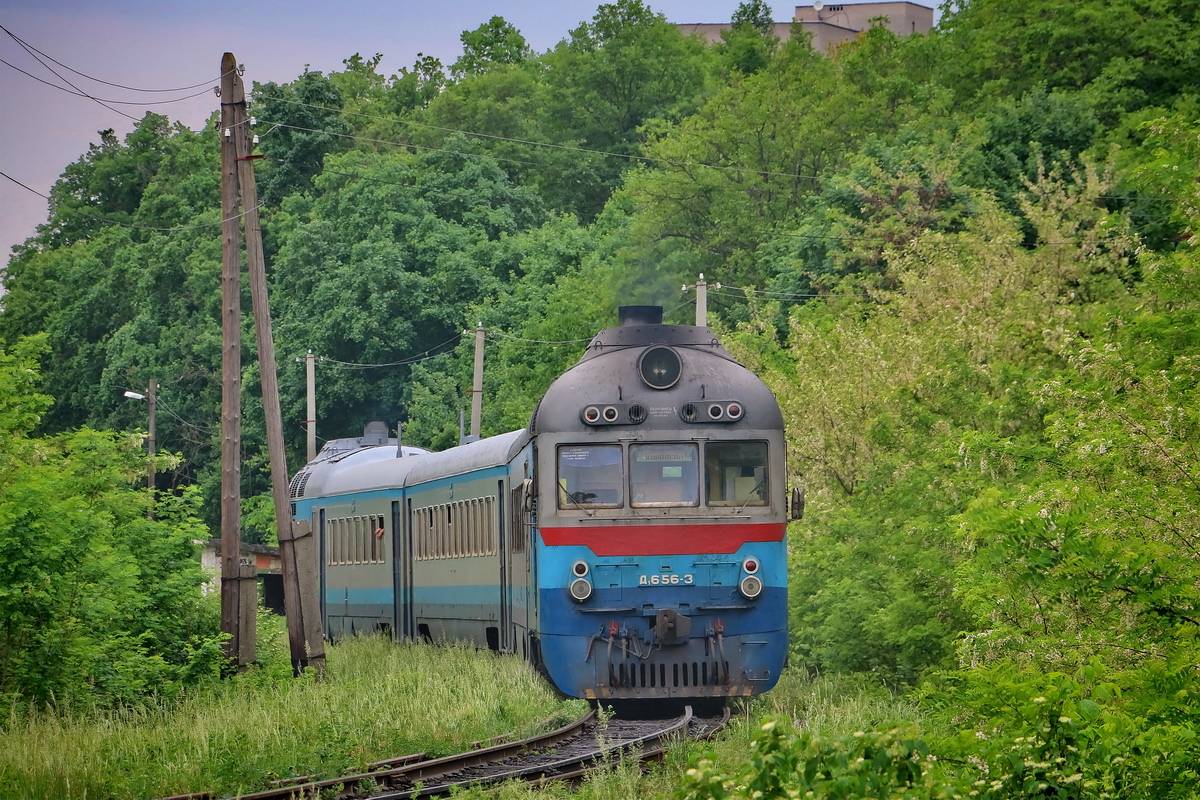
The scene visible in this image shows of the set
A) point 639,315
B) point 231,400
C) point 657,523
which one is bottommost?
point 657,523

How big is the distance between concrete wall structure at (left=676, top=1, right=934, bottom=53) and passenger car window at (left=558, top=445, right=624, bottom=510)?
8540 centimetres

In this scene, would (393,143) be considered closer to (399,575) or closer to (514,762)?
(399,575)

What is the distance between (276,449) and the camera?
23703mm

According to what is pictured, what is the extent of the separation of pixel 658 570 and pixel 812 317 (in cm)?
2421

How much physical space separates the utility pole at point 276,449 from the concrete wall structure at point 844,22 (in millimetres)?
78163

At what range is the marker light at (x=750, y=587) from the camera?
16703 millimetres

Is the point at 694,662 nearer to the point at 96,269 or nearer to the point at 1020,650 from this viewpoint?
the point at 1020,650

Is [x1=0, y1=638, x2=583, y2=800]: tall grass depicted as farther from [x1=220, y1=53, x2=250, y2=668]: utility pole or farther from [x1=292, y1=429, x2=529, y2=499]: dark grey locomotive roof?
[x1=292, y1=429, x2=529, y2=499]: dark grey locomotive roof

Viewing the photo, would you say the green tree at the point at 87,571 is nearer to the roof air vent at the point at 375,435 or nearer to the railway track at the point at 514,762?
the railway track at the point at 514,762

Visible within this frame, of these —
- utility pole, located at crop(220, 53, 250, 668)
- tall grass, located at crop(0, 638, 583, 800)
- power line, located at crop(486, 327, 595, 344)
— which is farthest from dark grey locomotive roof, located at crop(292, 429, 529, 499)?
power line, located at crop(486, 327, 595, 344)

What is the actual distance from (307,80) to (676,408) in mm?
60228

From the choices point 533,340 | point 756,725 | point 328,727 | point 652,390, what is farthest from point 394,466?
point 533,340

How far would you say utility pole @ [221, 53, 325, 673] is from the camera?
23594 millimetres

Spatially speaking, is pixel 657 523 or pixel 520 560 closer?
pixel 657 523
